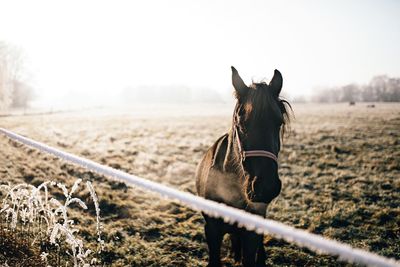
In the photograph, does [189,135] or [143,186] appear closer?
[143,186]

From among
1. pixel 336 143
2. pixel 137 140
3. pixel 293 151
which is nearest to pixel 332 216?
pixel 293 151

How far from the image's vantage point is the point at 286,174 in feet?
34.3

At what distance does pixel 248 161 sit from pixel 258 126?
0.35 meters

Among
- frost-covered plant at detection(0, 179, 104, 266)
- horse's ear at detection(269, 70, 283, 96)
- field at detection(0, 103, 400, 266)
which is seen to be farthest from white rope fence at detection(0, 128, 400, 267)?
field at detection(0, 103, 400, 266)

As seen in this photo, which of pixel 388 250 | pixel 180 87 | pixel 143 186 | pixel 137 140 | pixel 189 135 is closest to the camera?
pixel 143 186

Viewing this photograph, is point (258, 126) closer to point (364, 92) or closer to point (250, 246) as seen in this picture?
point (250, 246)

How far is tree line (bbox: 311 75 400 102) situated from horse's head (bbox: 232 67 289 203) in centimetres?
4532

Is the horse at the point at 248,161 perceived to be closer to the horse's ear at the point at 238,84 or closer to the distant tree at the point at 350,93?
the horse's ear at the point at 238,84

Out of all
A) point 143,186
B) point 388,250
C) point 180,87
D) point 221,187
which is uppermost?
point 180,87

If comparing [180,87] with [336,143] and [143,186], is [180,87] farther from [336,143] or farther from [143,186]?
[143,186]

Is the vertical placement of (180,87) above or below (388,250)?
above

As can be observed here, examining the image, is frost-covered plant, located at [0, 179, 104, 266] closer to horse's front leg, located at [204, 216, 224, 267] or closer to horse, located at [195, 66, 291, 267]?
horse's front leg, located at [204, 216, 224, 267]

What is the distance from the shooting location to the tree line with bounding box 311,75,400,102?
4696 centimetres

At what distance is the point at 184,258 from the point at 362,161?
9769 mm
